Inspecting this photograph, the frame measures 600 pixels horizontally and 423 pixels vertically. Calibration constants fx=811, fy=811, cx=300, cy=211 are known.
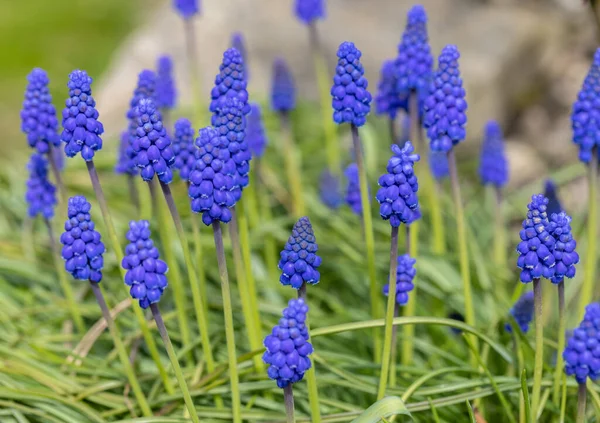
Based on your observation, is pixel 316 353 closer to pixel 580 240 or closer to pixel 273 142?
pixel 580 240

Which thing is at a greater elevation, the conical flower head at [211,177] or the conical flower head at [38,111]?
the conical flower head at [38,111]

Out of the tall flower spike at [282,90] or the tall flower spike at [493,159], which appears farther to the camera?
the tall flower spike at [282,90]

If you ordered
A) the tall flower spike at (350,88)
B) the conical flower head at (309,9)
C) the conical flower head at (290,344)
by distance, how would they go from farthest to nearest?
the conical flower head at (309,9) → the tall flower spike at (350,88) → the conical flower head at (290,344)

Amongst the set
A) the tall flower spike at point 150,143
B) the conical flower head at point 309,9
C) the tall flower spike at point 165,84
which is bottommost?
the tall flower spike at point 150,143

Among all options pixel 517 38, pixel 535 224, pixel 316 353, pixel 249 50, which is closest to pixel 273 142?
pixel 249 50

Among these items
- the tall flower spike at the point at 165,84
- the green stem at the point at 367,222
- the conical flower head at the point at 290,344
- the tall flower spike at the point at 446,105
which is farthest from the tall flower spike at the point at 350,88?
the tall flower spike at the point at 165,84

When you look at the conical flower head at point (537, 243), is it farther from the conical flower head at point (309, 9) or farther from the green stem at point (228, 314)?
the conical flower head at point (309, 9)

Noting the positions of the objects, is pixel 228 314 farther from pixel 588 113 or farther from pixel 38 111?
pixel 588 113
